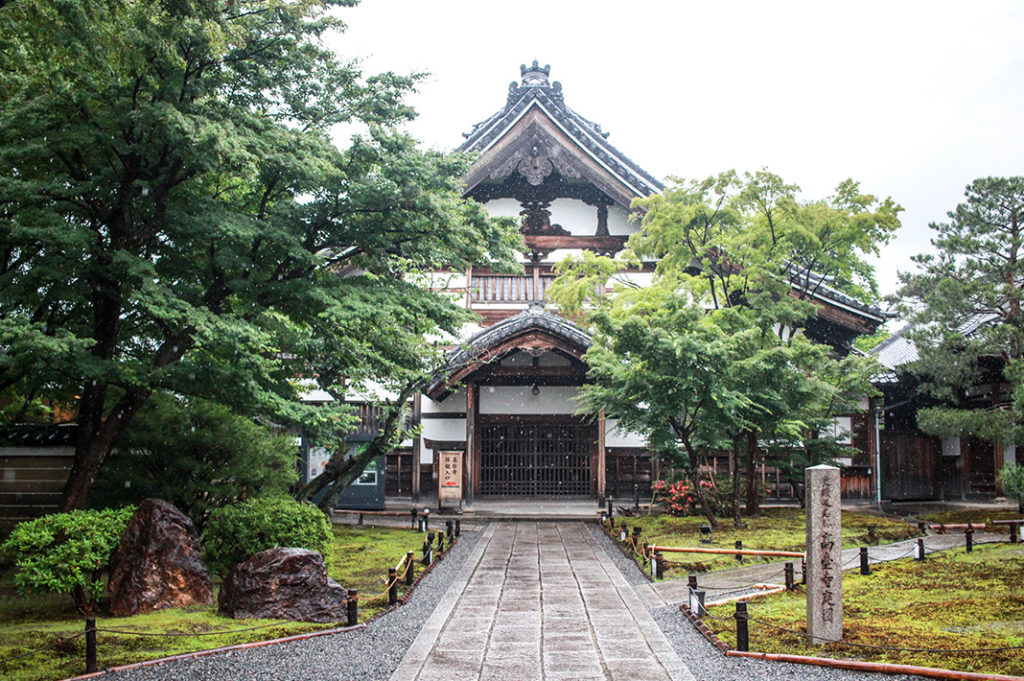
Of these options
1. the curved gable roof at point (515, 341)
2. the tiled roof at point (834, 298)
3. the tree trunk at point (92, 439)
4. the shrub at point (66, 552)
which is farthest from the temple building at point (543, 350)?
the shrub at point (66, 552)

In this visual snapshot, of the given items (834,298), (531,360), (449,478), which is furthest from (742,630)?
(834,298)

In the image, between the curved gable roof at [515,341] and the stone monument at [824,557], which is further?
the curved gable roof at [515,341]

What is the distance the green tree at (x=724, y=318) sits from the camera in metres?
15.5

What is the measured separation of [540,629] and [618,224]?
1567cm

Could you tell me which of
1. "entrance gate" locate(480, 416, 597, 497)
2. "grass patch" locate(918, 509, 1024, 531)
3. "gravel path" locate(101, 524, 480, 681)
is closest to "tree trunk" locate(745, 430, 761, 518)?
"grass patch" locate(918, 509, 1024, 531)

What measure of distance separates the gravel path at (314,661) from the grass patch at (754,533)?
19.5 ft

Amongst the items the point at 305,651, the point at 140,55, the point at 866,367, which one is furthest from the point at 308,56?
the point at 866,367

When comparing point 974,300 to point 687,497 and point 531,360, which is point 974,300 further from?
point 531,360

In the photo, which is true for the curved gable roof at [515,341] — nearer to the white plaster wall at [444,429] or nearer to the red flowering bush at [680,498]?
the white plaster wall at [444,429]

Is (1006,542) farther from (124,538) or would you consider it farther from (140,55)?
(140,55)

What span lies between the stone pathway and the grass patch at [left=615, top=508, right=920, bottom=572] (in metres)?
1.74

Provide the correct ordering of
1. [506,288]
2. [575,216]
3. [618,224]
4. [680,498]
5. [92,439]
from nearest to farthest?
[92,439], [680,498], [506,288], [618,224], [575,216]

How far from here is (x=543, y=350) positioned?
21.3 m

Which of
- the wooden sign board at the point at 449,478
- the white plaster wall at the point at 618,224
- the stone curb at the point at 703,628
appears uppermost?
the white plaster wall at the point at 618,224
